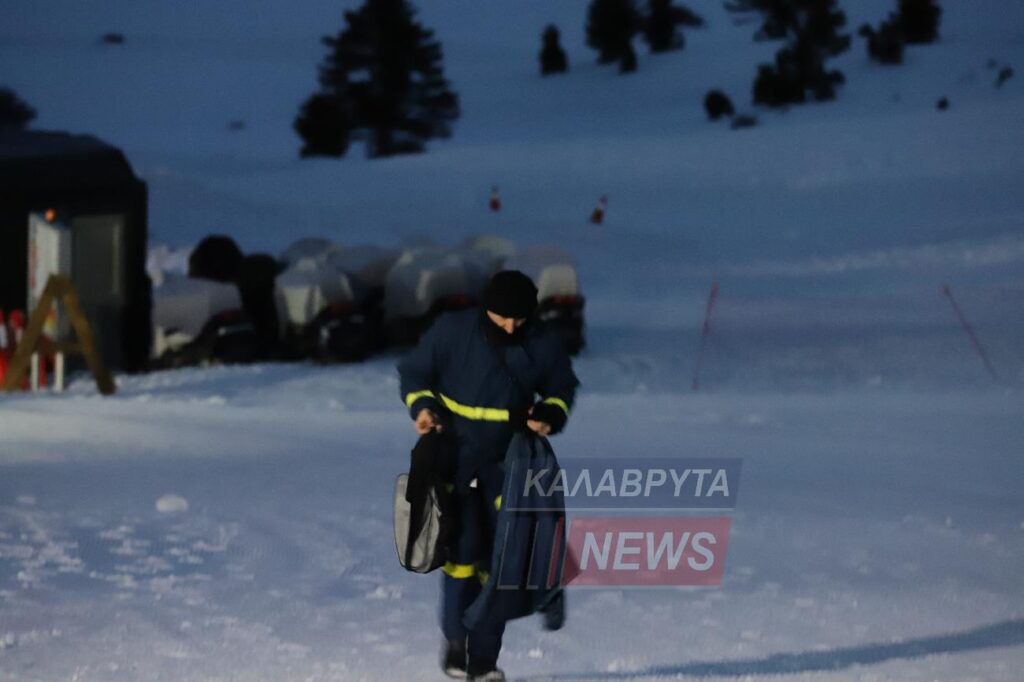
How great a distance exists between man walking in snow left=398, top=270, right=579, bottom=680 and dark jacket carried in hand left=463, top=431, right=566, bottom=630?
0.07 meters

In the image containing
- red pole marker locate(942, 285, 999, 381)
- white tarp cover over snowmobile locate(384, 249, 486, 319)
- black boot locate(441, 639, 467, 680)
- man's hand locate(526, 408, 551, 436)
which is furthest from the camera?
red pole marker locate(942, 285, 999, 381)

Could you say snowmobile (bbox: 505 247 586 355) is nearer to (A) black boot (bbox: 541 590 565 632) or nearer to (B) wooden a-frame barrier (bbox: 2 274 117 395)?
(B) wooden a-frame barrier (bbox: 2 274 117 395)

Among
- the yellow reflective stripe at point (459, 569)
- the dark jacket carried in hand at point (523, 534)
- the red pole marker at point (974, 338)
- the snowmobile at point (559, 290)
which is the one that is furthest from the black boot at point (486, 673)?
the red pole marker at point (974, 338)

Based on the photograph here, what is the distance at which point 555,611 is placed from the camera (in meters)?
7.58

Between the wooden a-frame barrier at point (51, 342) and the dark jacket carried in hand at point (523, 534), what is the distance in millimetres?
11852

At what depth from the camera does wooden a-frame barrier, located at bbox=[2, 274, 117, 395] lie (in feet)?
60.8

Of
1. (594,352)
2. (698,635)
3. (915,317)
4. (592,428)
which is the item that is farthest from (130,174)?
(698,635)

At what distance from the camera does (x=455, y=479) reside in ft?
24.5

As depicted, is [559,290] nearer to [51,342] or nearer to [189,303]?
[189,303]

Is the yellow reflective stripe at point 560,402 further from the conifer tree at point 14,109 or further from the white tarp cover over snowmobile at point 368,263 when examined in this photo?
the conifer tree at point 14,109

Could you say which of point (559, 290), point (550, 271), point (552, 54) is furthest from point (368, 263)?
point (552, 54)

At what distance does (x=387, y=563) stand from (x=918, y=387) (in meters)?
12.2

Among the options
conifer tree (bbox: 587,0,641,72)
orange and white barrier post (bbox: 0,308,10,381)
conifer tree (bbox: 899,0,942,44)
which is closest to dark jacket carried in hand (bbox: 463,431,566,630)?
orange and white barrier post (bbox: 0,308,10,381)

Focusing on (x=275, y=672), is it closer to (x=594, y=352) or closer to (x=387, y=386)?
(x=387, y=386)
